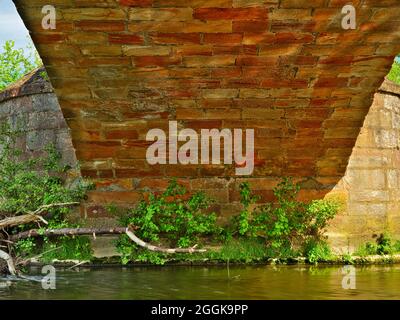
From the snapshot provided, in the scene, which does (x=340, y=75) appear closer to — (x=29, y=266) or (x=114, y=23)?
(x=114, y=23)

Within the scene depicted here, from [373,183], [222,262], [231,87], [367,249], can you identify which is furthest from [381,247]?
[231,87]

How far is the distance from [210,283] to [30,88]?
12.6 feet

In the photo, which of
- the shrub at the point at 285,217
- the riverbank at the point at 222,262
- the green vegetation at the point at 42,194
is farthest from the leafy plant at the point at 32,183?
the shrub at the point at 285,217

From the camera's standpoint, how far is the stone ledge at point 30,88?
673 cm

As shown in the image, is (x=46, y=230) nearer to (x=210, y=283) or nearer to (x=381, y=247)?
(x=210, y=283)

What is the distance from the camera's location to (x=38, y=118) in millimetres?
6777

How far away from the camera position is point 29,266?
611 centimetres

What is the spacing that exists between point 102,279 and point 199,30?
2929 mm

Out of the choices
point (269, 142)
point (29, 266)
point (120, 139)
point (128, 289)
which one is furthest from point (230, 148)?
point (29, 266)

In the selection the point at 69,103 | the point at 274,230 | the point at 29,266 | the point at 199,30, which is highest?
the point at 199,30

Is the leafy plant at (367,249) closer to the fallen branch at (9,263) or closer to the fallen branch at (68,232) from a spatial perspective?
the fallen branch at (68,232)

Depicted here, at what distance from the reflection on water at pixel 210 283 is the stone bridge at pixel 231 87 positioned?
38.6 inches

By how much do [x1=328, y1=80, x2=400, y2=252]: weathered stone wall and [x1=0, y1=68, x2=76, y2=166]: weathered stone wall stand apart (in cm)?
375

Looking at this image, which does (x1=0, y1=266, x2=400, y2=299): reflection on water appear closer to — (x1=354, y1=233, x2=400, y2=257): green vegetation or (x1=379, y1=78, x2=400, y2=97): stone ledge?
(x1=354, y1=233, x2=400, y2=257): green vegetation
